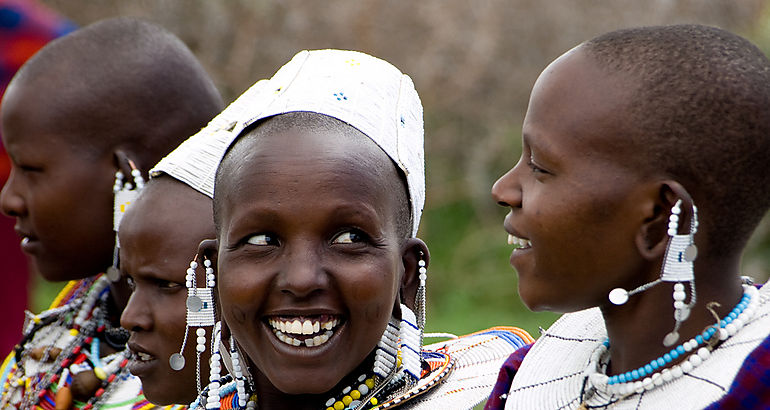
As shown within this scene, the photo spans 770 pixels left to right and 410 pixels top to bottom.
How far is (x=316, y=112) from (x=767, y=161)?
46.5 inches

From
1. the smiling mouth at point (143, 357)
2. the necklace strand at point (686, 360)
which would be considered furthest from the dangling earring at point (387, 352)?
the smiling mouth at point (143, 357)

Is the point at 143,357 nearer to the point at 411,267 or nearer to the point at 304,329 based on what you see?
the point at 304,329

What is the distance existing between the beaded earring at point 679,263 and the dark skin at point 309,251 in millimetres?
764

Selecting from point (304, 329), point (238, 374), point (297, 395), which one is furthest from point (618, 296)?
point (238, 374)

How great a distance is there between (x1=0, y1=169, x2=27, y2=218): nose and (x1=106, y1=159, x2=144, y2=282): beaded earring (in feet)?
1.15

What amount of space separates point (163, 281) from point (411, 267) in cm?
85

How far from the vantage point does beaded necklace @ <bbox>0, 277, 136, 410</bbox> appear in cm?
383

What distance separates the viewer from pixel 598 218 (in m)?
2.42

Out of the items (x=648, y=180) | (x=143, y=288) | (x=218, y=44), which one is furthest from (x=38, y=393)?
(x=218, y=44)

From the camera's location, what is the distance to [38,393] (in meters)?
3.92

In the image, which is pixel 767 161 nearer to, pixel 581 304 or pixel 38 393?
pixel 581 304

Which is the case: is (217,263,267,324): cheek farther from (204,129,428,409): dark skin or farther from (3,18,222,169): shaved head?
(3,18,222,169): shaved head

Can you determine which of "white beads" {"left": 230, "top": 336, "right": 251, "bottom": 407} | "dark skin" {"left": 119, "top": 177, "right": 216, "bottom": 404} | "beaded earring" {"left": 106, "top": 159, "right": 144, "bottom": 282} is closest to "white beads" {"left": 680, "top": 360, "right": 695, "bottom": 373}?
"white beads" {"left": 230, "top": 336, "right": 251, "bottom": 407}

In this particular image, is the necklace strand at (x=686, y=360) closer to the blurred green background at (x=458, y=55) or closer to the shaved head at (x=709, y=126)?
the shaved head at (x=709, y=126)
